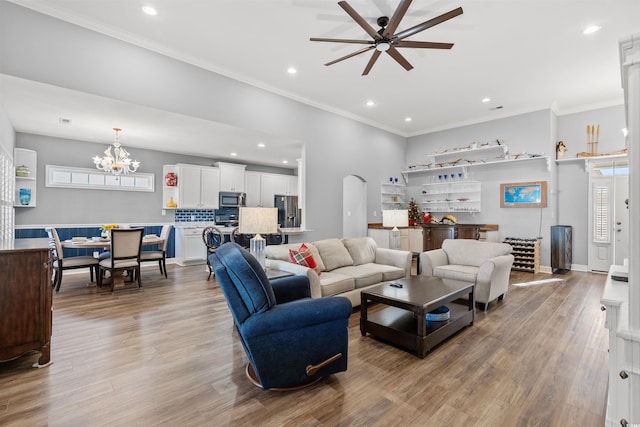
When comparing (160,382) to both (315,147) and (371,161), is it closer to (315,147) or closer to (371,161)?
(315,147)

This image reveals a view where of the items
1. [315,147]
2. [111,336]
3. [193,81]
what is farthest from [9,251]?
[315,147]

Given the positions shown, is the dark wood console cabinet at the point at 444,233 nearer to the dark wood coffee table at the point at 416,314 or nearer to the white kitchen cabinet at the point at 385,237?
the white kitchen cabinet at the point at 385,237

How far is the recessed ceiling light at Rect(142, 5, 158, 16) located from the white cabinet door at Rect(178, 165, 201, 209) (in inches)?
172

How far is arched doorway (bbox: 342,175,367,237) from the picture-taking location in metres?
7.30

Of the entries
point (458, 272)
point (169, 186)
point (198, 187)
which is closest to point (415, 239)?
point (458, 272)

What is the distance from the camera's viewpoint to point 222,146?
264 inches

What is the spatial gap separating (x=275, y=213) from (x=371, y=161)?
4481 millimetres

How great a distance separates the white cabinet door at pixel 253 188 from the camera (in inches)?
343

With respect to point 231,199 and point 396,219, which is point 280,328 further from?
point 231,199

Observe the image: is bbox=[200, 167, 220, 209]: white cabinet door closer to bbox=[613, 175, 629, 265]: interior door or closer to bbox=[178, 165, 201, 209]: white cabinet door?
bbox=[178, 165, 201, 209]: white cabinet door

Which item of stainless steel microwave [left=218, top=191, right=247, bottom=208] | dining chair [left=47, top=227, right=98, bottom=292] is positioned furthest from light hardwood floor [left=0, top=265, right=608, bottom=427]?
stainless steel microwave [left=218, top=191, right=247, bottom=208]

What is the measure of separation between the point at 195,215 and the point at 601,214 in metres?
8.99

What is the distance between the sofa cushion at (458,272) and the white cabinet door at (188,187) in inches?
232

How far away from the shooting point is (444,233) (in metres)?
7.01
